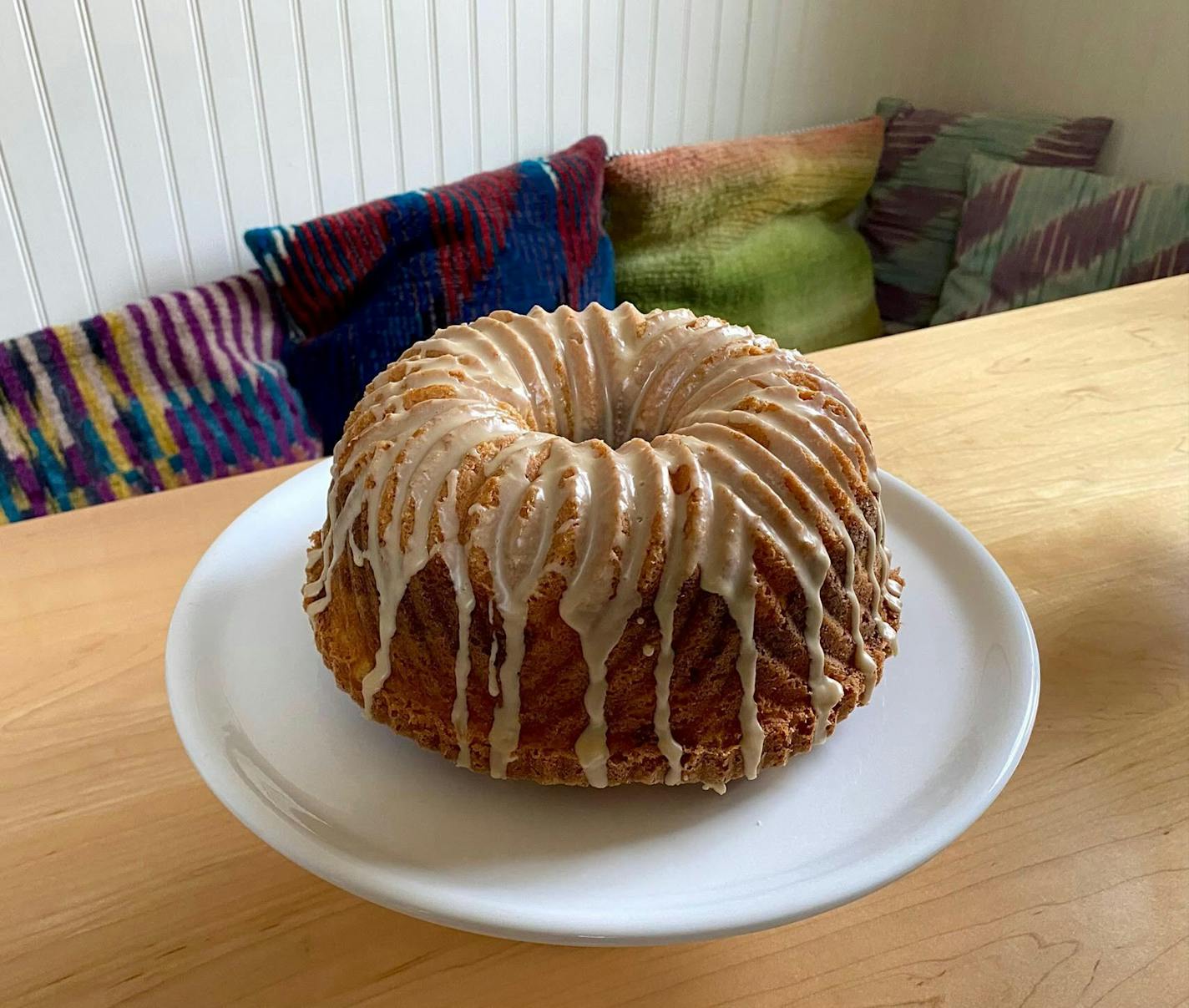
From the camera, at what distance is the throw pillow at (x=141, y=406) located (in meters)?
1.31

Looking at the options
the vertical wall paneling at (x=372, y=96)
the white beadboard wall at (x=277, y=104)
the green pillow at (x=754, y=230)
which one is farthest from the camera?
the green pillow at (x=754, y=230)

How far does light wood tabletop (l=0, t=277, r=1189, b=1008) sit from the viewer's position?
60 centimetres

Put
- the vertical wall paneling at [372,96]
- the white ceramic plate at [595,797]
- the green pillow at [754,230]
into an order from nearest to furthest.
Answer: the white ceramic plate at [595,797] < the vertical wall paneling at [372,96] < the green pillow at [754,230]

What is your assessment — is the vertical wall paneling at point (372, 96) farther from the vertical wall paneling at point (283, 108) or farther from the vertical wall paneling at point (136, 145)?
the vertical wall paneling at point (136, 145)

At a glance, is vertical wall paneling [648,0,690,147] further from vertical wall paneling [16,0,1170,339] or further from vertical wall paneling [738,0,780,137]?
vertical wall paneling [738,0,780,137]

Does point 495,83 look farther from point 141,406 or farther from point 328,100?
point 141,406

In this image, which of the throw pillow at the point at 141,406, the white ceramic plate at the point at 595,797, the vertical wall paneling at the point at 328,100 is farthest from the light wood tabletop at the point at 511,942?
the vertical wall paneling at the point at 328,100

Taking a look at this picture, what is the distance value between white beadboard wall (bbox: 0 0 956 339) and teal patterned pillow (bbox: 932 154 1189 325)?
0.49 metres

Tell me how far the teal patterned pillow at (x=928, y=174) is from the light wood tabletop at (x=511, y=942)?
111 cm

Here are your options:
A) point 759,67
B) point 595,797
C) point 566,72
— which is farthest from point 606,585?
point 759,67

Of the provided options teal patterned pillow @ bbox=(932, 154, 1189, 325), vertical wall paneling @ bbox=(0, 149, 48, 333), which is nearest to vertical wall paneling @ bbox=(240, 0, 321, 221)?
vertical wall paneling @ bbox=(0, 149, 48, 333)

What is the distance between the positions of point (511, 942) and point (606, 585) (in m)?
0.23

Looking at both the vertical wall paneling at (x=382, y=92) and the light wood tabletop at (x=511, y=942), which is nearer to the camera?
the light wood tabletop at (x=511, y=942)

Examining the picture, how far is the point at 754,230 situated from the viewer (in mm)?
1786
